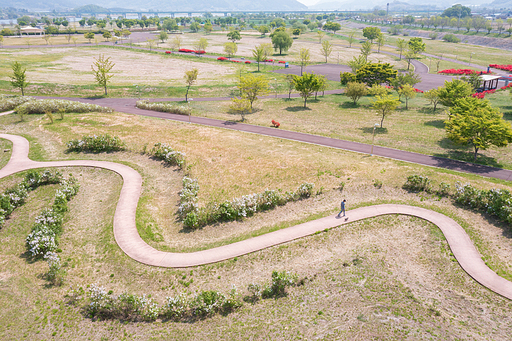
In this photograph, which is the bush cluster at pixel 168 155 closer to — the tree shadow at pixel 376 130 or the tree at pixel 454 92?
the tree shadow at pixel 376 130

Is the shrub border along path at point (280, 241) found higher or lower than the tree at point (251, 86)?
lower

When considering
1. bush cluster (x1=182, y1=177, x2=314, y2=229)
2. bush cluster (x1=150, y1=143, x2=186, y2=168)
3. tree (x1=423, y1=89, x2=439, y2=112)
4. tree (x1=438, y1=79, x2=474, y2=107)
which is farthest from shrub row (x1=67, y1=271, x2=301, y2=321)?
tree (x1=423, y1=89, x2=439, y2=112)

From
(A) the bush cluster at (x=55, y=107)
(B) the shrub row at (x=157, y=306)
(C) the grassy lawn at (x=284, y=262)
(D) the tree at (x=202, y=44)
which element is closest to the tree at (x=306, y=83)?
(C) the grassy lawn at (x=284, y=262)

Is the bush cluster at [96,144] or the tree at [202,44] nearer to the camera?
the bush cluster at [96,144]

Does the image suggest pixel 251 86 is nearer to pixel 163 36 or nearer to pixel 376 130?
pixel 376 130

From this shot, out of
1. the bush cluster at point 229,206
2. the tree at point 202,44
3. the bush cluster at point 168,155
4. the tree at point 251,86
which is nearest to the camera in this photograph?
the bush cluster at point 229,206

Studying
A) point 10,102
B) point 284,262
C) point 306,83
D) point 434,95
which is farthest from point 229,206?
point 10,102
